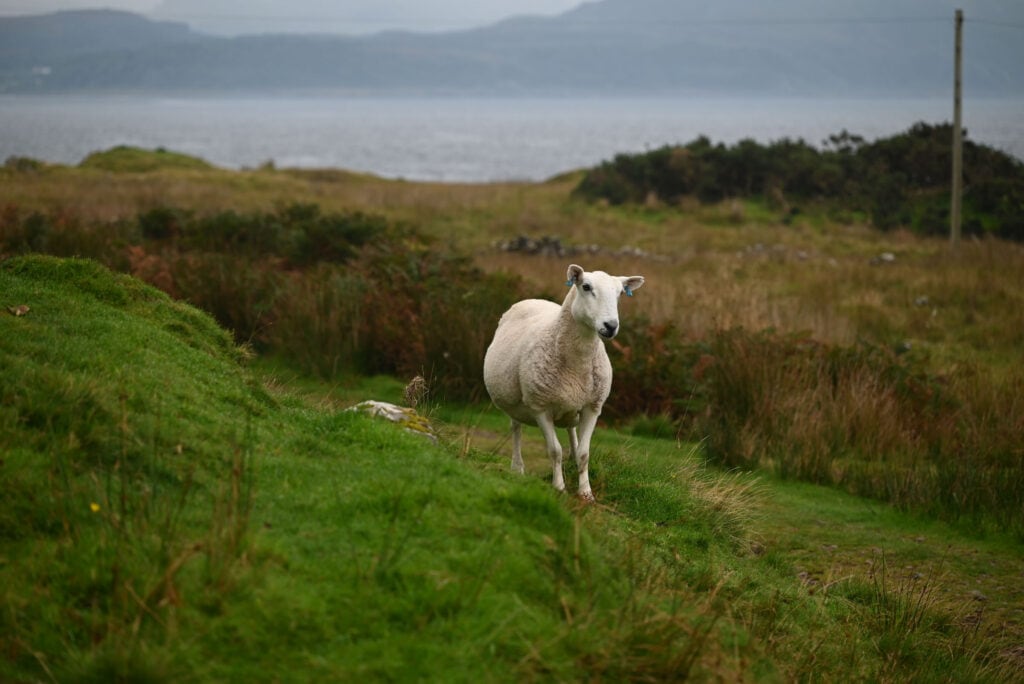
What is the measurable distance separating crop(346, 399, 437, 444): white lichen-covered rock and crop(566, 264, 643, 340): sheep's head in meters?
1.67

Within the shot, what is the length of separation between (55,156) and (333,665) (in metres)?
86.6

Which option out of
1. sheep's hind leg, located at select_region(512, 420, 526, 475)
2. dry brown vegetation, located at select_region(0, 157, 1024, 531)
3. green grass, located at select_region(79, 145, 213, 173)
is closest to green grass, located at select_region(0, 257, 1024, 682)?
sheep's hind leg, located at select_region(512, 420, 526, 475)

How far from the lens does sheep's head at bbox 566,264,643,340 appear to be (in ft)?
27.0

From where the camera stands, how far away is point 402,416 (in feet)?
30.2

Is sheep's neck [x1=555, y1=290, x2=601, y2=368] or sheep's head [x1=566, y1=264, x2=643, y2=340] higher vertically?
sheep's head [x1=566, y1=264, x2=643, y2=340]

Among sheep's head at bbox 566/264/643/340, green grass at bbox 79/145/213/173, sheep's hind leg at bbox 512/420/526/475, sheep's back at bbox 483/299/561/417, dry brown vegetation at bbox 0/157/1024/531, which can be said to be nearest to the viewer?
sheep's head at bbox 566/264/643/340

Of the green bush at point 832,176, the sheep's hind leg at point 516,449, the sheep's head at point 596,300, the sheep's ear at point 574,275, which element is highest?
the green bush at point 832,176

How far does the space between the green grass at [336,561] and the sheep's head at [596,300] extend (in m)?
1.41

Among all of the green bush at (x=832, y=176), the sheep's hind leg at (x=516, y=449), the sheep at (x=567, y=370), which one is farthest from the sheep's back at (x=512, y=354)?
the green bush at (x=832, y=176)

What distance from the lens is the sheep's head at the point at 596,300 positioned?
823cm

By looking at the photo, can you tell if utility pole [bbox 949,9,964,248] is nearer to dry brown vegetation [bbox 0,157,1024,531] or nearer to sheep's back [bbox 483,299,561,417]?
dry brown vegetation [bbox 0,157,1024,531]

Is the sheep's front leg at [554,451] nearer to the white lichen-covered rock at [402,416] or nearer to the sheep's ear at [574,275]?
the white lichen-covered rock at [402,416]

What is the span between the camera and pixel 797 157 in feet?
141

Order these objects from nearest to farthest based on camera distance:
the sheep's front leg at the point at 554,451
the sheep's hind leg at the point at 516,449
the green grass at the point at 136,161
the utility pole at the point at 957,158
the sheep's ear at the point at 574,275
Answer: the sheep's ear at the point at 574,275, the sheep's front leg at the point at 554,451, the sheep's hind leg at the point at 516,449, the utility pole at the point at 957,158, the green grass at the point at 136,161
